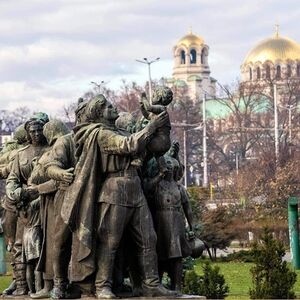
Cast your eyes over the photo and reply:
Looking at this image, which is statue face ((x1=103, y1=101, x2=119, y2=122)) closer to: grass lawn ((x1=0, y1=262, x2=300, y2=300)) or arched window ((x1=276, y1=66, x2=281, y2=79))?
grass lawn ((x1=0, y1=262, x2=300, y2=300))

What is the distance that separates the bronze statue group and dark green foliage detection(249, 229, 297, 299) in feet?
16.0

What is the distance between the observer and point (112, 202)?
1333 cm

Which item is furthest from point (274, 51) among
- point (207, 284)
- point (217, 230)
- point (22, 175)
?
point (22, 175)

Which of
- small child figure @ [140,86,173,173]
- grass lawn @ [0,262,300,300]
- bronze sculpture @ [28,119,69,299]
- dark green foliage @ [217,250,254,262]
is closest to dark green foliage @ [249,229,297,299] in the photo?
grass lawn @ [0,262,300,300]

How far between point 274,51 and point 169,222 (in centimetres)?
12935

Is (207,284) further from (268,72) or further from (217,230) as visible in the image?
(268,72)

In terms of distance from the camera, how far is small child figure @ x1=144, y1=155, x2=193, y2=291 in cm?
1391

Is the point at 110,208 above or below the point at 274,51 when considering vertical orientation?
below

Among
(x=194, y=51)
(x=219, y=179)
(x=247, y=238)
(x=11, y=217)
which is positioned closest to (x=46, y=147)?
(x=11, y=217)

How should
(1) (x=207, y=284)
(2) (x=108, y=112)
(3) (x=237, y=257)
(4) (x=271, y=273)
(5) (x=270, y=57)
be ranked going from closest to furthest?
(2) (x=108, y=112) < (4) (x=271, y=273) < (1) (x=207, y=284) < (3) (x=237, y=257) < (5) (x=270, y=57)

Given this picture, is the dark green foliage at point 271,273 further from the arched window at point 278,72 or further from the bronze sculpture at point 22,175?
the arched window at point 278,72

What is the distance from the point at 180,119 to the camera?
344 ft

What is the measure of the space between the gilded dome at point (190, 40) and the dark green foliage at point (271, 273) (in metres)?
146

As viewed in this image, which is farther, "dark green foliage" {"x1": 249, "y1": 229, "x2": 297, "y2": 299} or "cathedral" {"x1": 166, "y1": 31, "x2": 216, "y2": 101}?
"cathedral" {"x1": 166, "y1": 31, "x2": 216, "y2": 101}
